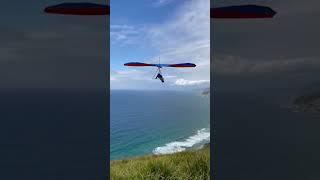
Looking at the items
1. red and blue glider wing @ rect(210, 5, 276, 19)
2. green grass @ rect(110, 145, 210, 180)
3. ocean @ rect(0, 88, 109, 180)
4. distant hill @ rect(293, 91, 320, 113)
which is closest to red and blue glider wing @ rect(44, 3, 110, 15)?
ocean @ rect(0, 88, 109, 180)

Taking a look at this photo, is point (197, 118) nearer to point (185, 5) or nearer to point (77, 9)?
point (185, 5)

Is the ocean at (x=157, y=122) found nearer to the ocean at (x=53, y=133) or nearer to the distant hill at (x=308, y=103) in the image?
the ocean at (x=53, y=133)

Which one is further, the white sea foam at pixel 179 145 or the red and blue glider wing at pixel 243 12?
the white sea foam at pixel 179 145

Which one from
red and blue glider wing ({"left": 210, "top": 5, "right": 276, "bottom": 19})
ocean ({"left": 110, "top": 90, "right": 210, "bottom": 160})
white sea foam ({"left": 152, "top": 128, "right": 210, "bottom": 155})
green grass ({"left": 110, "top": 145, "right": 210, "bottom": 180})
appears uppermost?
red and blue glider wing ({"left": 210, "top": 5, "right": 276, "bottom": 19})

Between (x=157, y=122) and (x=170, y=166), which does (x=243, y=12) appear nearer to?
(x=157, y=122)

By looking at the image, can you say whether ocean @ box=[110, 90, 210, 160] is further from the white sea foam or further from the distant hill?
the distant hill

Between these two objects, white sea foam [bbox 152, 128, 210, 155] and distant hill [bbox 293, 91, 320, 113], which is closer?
distant hill [bbox 293, 91, 320, 113]

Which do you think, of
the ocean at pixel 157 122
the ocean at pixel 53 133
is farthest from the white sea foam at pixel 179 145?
the ocean at pixel 53 133
